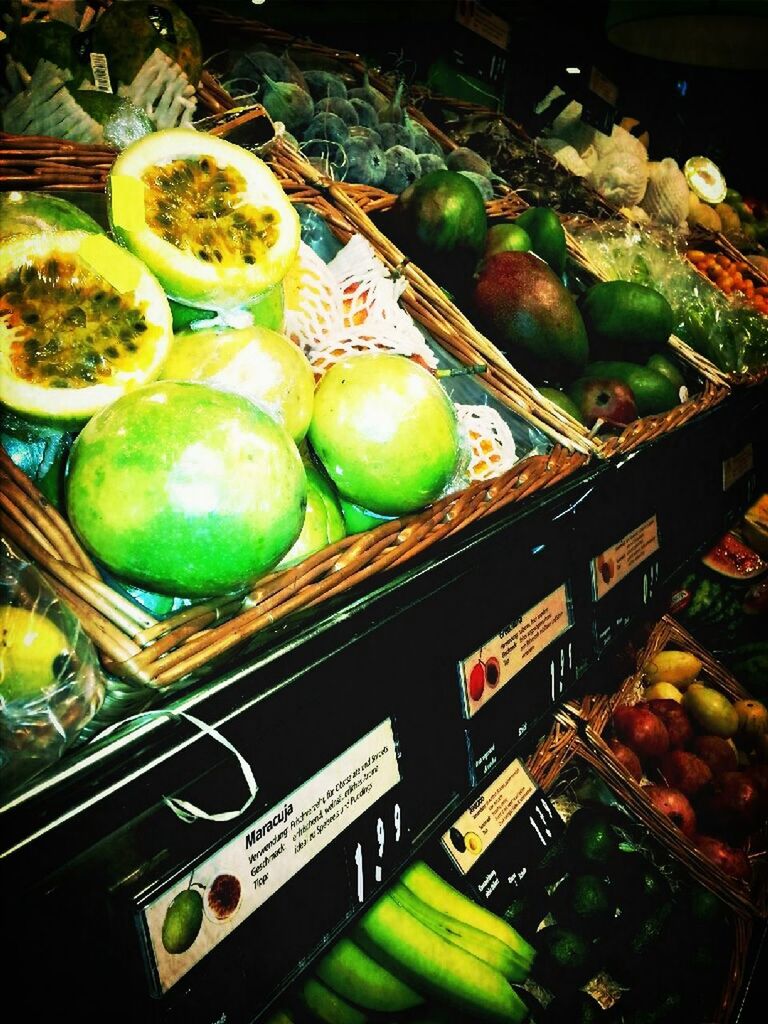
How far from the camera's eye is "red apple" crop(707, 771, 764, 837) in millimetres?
1942

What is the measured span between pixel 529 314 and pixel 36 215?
3.56 feet

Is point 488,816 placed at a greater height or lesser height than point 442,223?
lesser

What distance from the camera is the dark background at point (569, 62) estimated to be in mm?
2643

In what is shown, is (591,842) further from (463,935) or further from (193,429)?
(193,429)

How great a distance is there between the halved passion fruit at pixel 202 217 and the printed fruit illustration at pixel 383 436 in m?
0.18

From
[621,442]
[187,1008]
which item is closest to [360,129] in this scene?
[621,442]

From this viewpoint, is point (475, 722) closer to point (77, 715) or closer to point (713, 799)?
point (77, 715)

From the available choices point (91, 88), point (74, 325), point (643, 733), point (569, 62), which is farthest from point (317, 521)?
point (569, 62)

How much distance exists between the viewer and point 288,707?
0.79 metres

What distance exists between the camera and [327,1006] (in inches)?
45.6

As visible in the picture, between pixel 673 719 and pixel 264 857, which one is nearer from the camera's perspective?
pixel 264 857

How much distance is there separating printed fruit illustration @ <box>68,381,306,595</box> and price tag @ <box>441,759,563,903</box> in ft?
2.85

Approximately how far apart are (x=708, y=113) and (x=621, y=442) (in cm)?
429

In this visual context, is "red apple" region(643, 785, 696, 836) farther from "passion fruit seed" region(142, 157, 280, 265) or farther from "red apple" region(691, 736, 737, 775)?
"passion fruit seed" region(142, 157, 280, 265)
